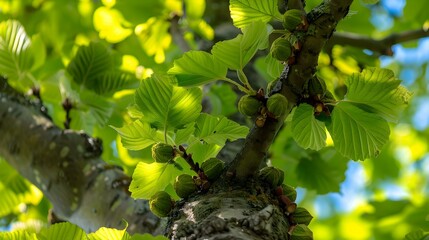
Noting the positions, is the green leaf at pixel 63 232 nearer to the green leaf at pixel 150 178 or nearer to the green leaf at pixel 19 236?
the green leaf at pixel 19 236

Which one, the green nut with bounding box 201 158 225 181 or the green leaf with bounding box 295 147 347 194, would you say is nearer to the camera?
the green nut with bounding box 201 158 225 181

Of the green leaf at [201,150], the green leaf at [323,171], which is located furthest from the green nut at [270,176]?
the green leaf at [323,171]

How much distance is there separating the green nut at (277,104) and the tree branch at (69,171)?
398mm

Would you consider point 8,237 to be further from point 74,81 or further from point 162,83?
point 74,81

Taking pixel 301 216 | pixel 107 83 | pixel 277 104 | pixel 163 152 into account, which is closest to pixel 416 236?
pixel 301 216

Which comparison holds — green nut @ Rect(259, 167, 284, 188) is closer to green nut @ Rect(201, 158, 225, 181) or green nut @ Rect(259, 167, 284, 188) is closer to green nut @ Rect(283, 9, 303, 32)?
green nut @ Rect(201, 158, 225, 181)

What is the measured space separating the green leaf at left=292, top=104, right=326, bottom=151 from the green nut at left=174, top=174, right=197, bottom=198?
178 millimetres

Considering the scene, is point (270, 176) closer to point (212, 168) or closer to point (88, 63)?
point (212, 168)

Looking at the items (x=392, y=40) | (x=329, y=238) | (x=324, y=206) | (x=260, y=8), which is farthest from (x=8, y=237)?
(x=324, y=206)

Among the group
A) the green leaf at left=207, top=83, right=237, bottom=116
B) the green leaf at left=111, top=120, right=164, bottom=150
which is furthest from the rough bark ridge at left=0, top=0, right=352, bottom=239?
the green leaf at left=207, top=83, right=237, bottom=116

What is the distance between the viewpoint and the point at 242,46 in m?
0.85

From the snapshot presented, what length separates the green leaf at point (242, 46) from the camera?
0.85 meters

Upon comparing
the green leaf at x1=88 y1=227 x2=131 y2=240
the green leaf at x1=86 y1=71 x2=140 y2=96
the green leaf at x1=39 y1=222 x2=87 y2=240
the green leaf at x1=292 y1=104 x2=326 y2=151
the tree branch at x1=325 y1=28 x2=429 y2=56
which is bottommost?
the green leaf at x1=86 y1=71 x2=140 y2=96

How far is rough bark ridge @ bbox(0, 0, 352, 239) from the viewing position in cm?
80
